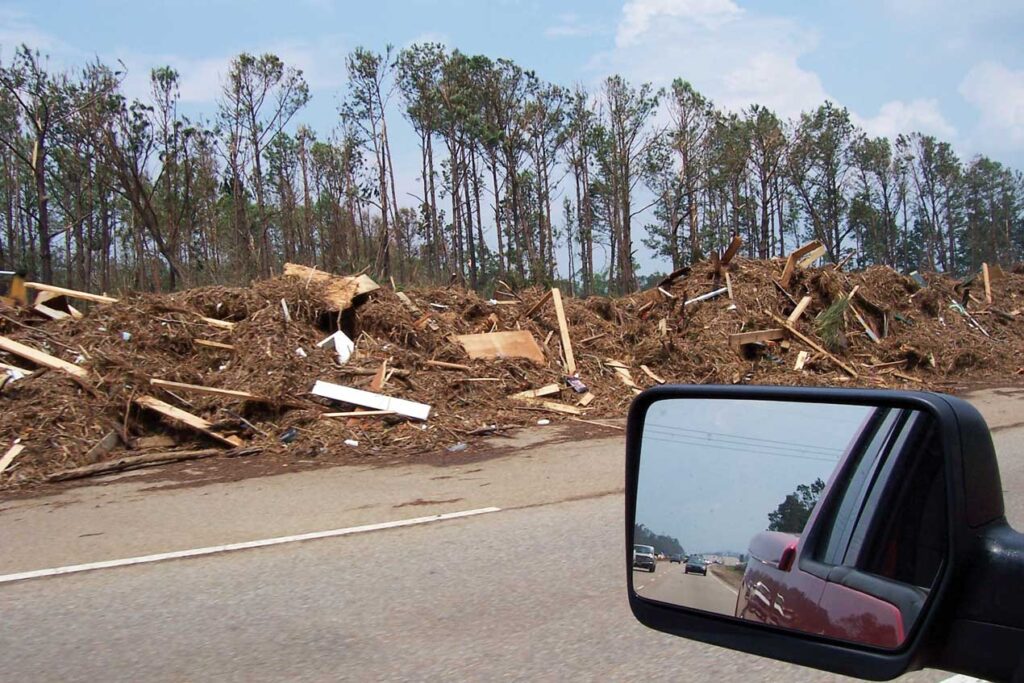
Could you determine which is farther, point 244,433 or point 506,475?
point 244,433

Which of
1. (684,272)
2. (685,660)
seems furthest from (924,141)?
(685,660)

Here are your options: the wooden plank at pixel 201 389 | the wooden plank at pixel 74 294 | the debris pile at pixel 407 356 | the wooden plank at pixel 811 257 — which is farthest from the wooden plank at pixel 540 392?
the wooden plank at pixel 811 257

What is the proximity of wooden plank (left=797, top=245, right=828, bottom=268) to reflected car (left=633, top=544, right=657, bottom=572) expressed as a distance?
19249mm

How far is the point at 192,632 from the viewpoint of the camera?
4758mm

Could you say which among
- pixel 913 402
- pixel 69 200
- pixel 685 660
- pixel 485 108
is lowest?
pixel 685 660

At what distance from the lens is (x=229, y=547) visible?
6676 mm

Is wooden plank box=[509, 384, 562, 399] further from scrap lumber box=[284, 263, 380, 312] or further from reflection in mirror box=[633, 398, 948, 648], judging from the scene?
reflection in mirror box=[633, 398, 948, 648]

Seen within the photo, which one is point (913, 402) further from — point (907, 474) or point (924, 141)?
point (924, 141)

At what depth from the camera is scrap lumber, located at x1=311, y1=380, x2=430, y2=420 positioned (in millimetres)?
12188

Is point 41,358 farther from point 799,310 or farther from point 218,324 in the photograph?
point 799,310

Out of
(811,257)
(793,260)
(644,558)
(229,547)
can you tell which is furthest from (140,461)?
(811,257)

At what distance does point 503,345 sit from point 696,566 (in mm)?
13466

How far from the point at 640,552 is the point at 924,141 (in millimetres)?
72647

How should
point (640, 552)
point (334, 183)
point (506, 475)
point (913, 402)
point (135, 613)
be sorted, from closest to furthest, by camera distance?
point (913, 402)
point (640, 552)
point (135, 613)
point (506, 475)
point (334, 183)
